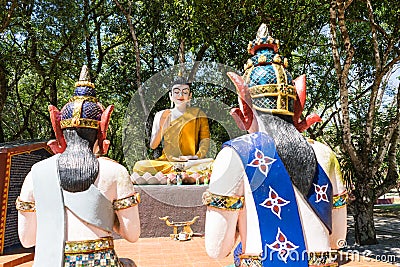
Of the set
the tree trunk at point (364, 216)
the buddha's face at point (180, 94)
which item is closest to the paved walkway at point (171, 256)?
the tree trunk at point (364, 216)

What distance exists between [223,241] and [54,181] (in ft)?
3.60

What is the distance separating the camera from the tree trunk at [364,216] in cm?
823

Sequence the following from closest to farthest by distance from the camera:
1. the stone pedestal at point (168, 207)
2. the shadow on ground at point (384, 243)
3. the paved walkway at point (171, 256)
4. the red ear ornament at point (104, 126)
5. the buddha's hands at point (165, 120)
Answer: the red ear ornament at point (104, 126)
the paved walkway at point (171, 256)
the stone pedestal at point (168, 207)
the shadow on ground at point (384, 243)
the buddha's hands at point (165, 120)

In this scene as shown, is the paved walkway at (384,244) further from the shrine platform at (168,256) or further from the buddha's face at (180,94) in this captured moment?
the buddha's face at (180,94)

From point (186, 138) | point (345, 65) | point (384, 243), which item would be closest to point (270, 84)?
point (186, 138)

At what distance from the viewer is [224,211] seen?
1.92 m

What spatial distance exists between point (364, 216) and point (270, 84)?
7378 mm

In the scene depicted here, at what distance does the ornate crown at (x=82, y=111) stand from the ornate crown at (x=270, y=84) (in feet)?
3.32

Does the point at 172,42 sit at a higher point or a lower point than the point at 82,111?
higher

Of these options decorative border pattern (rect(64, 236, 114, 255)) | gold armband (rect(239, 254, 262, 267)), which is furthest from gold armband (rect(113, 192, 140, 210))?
gold armband (rect(239, 254, 262, 267))

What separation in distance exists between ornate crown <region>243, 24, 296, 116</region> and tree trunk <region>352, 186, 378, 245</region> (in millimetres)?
6892

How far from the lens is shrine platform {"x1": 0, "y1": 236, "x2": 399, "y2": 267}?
4050mm

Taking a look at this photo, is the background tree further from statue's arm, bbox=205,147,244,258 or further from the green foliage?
statue's arm, bbox=205,147,244,258

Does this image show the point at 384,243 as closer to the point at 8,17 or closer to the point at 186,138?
the point at 186,138
